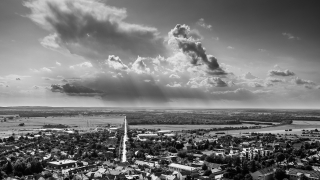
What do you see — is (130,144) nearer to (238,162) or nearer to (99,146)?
(99,146)


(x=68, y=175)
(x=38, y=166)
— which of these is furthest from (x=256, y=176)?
(x=38, y=166)

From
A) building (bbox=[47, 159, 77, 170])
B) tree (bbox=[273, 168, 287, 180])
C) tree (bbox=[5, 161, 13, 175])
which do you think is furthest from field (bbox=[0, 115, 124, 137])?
tree (bbox=[273, 168, 287, 180])

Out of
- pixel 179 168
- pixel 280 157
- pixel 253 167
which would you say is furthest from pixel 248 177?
pixel 280 157

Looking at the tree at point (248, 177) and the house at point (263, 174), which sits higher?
the tree at point (248, 177)

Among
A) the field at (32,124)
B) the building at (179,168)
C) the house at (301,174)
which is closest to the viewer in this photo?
the house at (301,174)

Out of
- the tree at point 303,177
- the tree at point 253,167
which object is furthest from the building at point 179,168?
the tree at point 303,177

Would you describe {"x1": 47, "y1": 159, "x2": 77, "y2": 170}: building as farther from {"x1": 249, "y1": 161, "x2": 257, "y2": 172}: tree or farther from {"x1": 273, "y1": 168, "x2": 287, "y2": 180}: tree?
{"x1": 273, "y1": 168, "x2": 287, "y2": 180}: tree

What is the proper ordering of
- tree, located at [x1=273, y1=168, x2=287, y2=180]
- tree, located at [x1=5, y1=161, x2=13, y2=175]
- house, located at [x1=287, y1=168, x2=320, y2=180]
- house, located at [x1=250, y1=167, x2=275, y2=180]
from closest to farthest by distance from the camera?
house, located at [x1=250, y1=167, x2=275, y2=180] → house, located at [x1=287, y1=168, x2=320, y2=180] → tree, located at [x1=273, y1=168, x2=287, y2=180] → tree, located at [x1=5, y1=161, x2=13, y2=175]

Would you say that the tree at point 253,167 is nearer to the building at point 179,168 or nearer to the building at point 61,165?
the building at point 179,168
